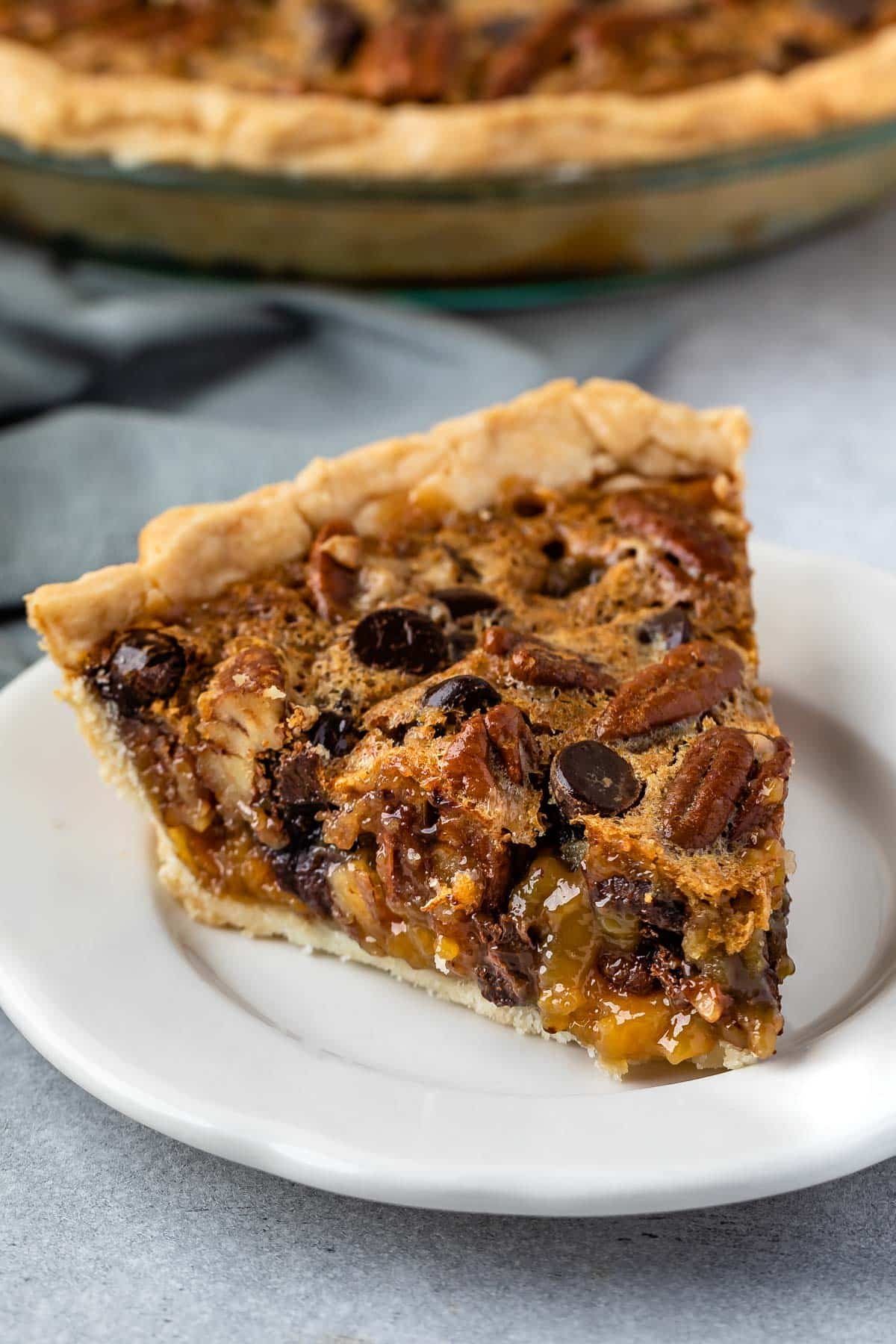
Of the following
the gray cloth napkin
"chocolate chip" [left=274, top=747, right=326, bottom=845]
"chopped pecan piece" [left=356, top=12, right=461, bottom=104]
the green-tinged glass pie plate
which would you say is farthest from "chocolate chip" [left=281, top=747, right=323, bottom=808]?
"chopped pecan piece" [left=356, top=12, right=461, bottom=104]

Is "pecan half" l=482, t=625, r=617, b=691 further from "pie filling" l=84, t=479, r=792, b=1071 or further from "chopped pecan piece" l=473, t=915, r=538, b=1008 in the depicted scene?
"chopped pecan piece" l=473, t=915, r=538, b=1008

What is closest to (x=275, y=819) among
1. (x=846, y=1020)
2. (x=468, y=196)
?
(x=846, y=1020)

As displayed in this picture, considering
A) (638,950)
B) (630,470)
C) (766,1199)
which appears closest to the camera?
(766,1199)

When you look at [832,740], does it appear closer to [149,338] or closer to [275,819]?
[275,819]

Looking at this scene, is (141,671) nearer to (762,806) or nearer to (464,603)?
(464,603)

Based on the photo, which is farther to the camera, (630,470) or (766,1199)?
(630,470)

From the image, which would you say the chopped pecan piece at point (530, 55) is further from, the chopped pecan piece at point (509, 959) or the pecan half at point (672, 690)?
the chopped pecan piece at point (509, 959)
